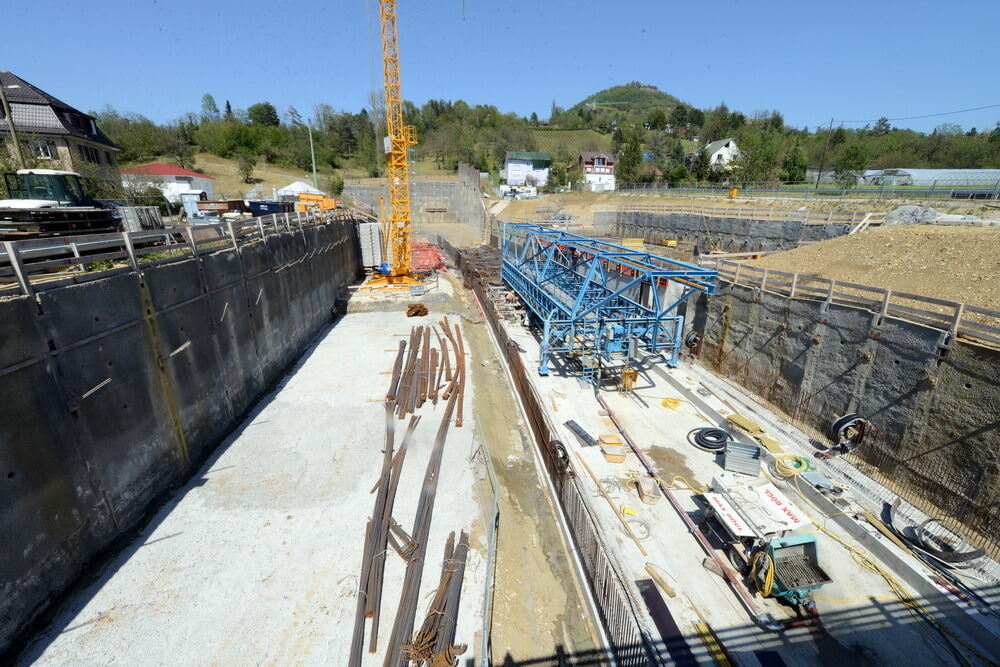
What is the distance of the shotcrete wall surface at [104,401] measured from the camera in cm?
578

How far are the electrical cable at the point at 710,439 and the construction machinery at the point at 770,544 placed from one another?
3.03 m

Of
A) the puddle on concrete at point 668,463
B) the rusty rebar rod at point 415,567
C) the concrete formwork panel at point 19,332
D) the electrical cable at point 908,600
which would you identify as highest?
the concrete formwork panel at point 19,332

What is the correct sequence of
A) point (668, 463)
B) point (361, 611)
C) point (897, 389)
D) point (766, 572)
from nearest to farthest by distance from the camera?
1. point (361, 611)
2. point (766, 572)
3. point (897, 389)
4. point (668, 463)

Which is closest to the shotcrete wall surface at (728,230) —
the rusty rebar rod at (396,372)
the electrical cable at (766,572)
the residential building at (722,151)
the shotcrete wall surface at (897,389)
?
the shotcrete wall surface at (897,389)

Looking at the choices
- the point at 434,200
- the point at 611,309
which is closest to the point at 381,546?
the point at 611,309

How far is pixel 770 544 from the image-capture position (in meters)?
6.54

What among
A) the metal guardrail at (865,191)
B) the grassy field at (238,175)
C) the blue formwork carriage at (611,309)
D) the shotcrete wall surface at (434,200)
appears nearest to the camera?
the blue formwork carriage at (611,309)

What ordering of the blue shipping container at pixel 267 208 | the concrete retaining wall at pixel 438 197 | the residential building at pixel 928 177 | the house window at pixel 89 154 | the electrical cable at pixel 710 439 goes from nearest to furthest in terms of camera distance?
1. the electrical cable at pixel 710 439
2. the blue shipping container at pixel 267 208
3. the house window at pixel 89 154
4. the residential building at pixel 928 177
5. the concrete retaining wall at pixel 438 197

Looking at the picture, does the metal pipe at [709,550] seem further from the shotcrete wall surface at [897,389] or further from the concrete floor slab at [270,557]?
the shotcrete wall surface at [897,389]

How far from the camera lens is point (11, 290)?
593 centimetres

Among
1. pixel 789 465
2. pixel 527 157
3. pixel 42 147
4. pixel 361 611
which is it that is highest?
pixel 527 157

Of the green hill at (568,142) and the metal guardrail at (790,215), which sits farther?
the green hill at (568,142)

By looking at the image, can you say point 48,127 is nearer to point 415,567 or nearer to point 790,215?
point 415,567

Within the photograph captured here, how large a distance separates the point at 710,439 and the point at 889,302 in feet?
18.5
